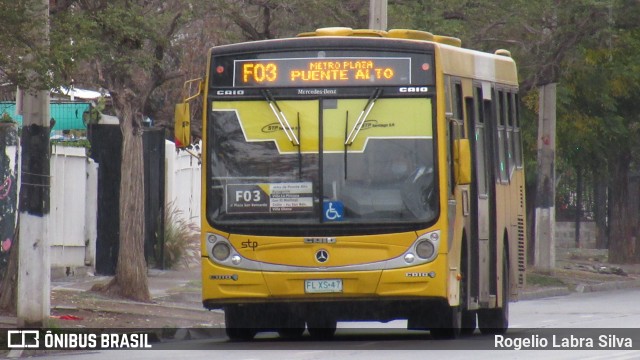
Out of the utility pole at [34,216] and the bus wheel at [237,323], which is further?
the bus wheel at [237,323]

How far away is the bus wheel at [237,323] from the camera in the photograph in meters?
15.8

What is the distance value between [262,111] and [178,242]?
45.2 ft

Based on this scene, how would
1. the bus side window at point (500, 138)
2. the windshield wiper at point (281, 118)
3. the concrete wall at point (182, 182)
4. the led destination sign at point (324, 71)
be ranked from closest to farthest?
the windshield wiper at point (281, 118), the led destination sign at point (324, 71), the bus side window at point (500, 138), the concrete wall at point (182, 182)

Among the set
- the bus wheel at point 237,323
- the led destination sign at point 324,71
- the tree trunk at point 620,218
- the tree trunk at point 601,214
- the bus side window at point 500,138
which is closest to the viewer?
the led destination sign at point 324,71

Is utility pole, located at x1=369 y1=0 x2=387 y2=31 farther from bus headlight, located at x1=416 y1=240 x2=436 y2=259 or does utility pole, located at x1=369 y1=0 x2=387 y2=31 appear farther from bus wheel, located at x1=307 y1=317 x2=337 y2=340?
bus headlight, located at x1=416 y1=240 x2=436 y2=259

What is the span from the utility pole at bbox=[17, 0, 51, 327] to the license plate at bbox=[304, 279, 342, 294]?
2.95m

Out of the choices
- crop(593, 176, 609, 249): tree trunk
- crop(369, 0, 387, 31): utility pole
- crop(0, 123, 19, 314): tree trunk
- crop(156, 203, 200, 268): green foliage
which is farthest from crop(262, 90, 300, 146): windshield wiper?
crop(593, 176, 609, 249): tree trunk

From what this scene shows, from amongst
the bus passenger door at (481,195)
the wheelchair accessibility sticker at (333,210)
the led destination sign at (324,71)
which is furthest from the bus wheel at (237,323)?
the bus passenger door at (481,195)

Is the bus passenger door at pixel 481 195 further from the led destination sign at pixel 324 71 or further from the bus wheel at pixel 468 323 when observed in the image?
the led destination sign at pixel 324 71

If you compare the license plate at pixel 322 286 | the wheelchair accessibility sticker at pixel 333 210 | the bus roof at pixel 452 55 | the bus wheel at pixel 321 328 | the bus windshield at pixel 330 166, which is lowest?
the bus wheel at pixel 321 328

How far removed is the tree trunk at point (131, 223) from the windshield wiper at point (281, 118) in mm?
5685

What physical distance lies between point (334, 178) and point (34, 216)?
11.1ft

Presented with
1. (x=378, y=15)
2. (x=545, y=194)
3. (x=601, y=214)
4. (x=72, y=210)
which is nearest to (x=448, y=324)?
(x=378, y=15)

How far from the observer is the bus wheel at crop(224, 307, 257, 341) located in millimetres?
15750
